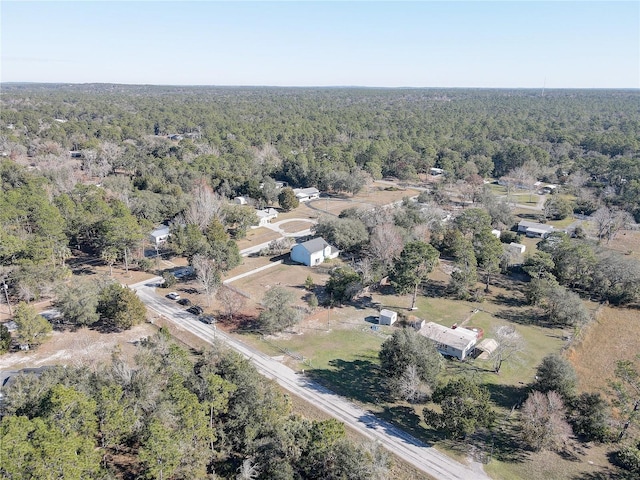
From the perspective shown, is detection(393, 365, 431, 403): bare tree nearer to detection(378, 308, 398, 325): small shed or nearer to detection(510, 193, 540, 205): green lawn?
detection(378, 308, 398, 325): small shed

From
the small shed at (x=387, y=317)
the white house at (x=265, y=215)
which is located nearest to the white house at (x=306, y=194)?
the white house at (x=265, y=215)

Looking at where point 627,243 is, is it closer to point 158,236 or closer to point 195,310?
Answer: point 195,310

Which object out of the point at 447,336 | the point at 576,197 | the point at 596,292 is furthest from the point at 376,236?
the point at 576,197

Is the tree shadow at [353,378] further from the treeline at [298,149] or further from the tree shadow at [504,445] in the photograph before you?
the treeline at [298,149]

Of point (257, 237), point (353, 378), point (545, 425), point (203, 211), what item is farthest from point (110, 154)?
point (545, 425)

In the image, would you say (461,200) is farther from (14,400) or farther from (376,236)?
(14,400)

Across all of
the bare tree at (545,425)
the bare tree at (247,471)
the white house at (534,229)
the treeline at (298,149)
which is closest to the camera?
the bare tree at (247,471)
